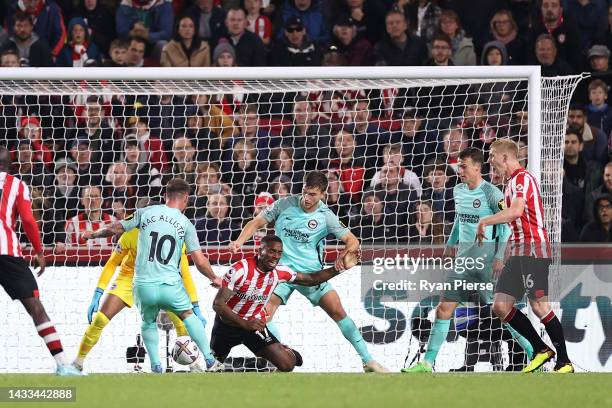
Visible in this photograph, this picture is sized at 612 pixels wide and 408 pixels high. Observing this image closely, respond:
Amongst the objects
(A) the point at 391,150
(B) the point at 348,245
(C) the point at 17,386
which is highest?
(A) the point at 391,150

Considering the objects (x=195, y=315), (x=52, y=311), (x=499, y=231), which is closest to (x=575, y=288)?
(x=499, y=231)

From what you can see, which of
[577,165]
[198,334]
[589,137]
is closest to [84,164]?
[198,334]

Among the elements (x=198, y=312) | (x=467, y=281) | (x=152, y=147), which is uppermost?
(x=152, y=147)

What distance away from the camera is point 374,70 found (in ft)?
38.7

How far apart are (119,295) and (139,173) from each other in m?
2.25

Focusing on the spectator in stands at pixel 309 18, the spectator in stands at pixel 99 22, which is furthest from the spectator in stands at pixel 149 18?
the spectator in stands at pixel 309 18

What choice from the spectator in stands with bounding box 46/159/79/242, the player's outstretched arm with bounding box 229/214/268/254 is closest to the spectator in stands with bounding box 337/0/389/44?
the spectator in stands with bounding box 46/159/79/242

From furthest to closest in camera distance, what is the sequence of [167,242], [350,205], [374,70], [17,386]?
[350,205] < [374,70] < [167,242] < [17,386]

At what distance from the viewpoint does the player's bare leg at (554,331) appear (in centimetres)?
1072

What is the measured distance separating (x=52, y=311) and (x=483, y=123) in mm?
4638

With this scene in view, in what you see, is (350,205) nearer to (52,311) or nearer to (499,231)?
(499,231)

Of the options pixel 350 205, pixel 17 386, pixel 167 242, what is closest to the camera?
pixel 17 386

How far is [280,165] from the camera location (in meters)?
13.0

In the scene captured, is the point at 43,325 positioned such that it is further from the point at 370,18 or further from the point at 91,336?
the point at 370,18
